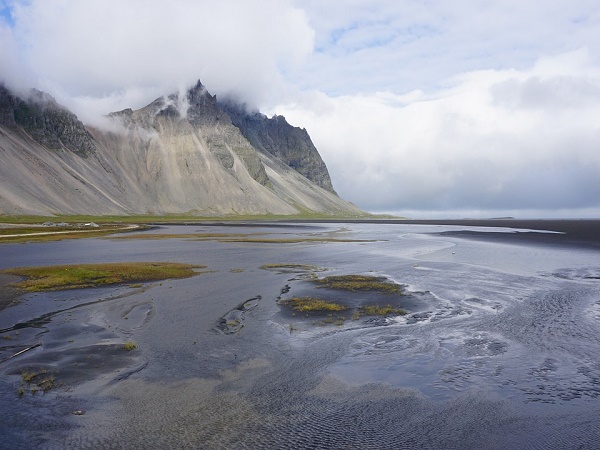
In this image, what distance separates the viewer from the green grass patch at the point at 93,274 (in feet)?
117

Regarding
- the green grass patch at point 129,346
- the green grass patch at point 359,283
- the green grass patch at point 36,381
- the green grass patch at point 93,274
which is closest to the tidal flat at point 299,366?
the green grass patch at point 36,381

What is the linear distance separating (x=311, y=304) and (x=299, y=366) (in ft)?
38.3

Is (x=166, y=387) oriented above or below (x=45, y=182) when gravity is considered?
below

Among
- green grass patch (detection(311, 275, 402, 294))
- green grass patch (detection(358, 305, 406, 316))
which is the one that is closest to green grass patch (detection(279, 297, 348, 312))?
green grass patch (detection(358, 305, 406, 316))

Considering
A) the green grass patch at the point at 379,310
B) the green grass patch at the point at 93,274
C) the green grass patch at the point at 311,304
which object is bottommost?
the green grass patch at the point at 93,274

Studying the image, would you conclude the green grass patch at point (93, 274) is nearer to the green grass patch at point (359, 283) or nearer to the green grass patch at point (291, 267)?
the green grass patch at point (291, 267)

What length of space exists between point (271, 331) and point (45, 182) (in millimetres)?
181207

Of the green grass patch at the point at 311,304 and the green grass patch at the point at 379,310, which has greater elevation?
the green grass patch at the point at 379,310

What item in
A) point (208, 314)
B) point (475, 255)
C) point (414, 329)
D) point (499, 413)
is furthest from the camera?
point (475, 255)

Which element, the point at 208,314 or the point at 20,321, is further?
the point at 208,314

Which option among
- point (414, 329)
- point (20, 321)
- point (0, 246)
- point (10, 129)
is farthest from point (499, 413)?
point (10, 129)

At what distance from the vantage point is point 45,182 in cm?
17350

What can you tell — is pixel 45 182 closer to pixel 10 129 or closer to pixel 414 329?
pixel 10 129

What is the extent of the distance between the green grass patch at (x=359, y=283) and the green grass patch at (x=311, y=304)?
5.12m
